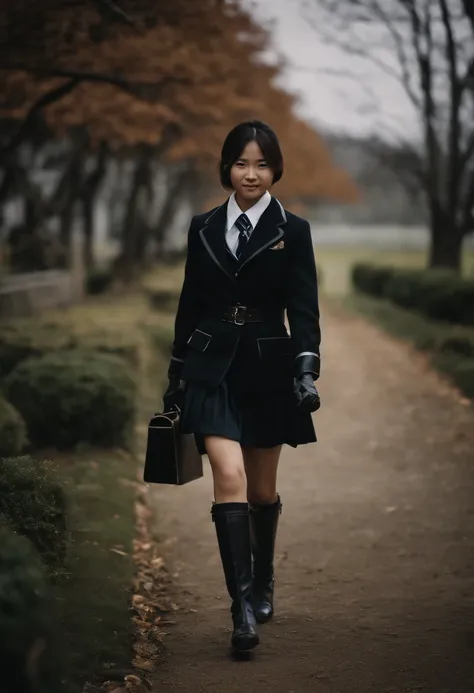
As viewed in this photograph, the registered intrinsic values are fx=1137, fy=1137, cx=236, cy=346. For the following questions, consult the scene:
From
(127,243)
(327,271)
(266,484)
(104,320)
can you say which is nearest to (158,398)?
(104,320)

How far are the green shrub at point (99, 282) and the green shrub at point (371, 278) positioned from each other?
665 centimetres

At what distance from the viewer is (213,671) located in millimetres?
4480

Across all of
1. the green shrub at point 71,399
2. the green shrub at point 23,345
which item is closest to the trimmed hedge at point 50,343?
the green shrub at point 23,345

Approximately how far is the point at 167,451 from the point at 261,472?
49 cm

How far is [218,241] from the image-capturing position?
4.71 m

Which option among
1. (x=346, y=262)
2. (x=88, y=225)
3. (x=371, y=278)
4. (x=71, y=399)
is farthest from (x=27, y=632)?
(x=346, y=262)

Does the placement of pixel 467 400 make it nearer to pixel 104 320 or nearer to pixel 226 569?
pixel 104 320

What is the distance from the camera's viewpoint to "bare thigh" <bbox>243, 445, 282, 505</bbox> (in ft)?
16.1

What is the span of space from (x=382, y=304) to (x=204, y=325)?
2253cm

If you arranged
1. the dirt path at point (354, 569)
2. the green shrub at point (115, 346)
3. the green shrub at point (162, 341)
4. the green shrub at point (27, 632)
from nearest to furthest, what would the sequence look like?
the green shrub at point (27, 632) < the dirt path at point (354, 569) < the green shrub at point (115, 346) < the green shrub at point (162, 341)

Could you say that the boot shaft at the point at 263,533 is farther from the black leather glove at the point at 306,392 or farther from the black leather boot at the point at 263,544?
the black leather glove at the point at 306,392

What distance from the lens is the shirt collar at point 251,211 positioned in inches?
185

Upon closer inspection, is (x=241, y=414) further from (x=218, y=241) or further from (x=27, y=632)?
(x=27, y=632)

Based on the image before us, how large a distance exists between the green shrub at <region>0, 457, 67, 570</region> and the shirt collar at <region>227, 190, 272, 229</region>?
1.35 metres
